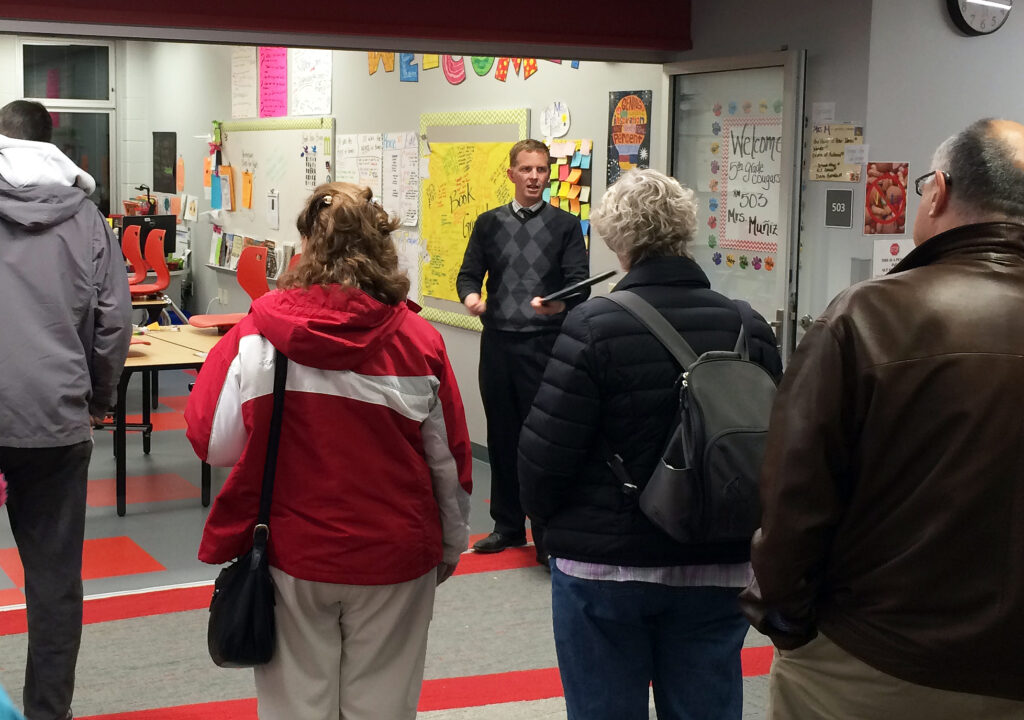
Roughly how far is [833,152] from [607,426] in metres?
2.62

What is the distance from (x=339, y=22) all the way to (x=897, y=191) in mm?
2235

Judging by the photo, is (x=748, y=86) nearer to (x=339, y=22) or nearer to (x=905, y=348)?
(x=339, y=22)

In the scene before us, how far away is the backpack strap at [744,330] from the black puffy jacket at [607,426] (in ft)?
0.09

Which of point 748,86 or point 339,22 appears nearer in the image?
point 339,22

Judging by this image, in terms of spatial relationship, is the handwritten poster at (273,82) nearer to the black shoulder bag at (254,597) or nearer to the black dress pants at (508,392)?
the black dress pants at (508,392)

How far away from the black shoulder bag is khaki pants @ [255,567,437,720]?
0.06 meters

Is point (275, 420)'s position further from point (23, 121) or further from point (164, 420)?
point (164, 420)

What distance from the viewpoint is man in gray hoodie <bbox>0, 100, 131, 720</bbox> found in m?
3.08

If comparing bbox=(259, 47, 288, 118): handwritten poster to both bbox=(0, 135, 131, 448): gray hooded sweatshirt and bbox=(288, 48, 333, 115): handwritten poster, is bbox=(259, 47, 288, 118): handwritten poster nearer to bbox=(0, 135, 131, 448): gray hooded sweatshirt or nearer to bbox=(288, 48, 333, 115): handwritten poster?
bbox=(288, 48, 333, 115): handwritten poster

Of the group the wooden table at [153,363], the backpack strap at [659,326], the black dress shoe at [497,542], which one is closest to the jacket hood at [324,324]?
the backpack strap at [659,326]

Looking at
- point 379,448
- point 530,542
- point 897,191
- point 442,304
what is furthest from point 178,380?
point 379,448

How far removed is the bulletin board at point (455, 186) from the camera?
6645mm

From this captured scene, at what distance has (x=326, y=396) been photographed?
2.40 metres

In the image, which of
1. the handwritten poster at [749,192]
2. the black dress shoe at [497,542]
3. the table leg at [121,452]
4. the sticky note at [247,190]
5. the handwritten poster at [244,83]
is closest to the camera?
the handwritten poster at [749,192]
